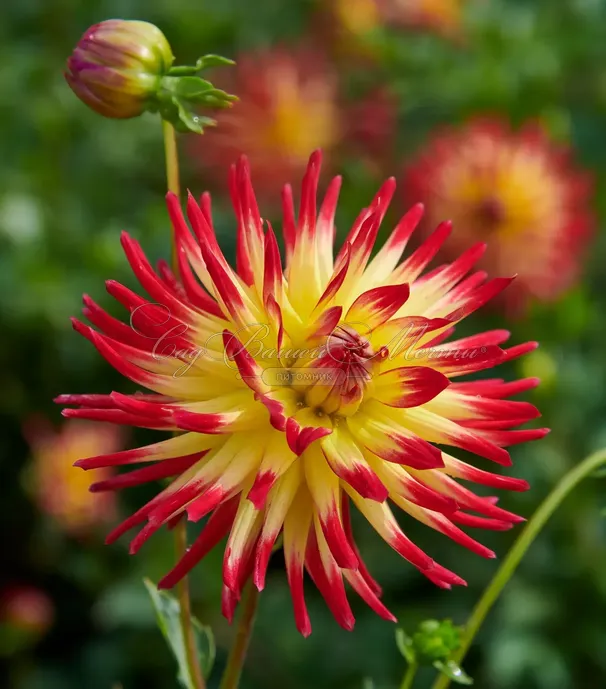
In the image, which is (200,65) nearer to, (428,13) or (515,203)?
(515,203)

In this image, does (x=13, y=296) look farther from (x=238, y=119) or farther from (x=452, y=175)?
(x=452, y=175)

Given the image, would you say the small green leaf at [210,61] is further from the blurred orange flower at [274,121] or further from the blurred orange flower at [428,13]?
the blurred orange flower at [428,13]

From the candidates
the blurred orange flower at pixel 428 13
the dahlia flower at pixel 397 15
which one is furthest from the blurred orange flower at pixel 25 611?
the blurred orange flower at pixel 428 13

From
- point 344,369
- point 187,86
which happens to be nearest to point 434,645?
point 344,369

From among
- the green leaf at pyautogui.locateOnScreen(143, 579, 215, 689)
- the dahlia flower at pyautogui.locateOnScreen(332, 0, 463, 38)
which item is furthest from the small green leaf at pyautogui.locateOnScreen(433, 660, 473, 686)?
the dahlia flower at pyautogui.locateOnScreen(332, 0, 463, 38)

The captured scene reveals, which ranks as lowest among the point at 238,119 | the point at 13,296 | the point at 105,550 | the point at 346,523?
the point at 105,550

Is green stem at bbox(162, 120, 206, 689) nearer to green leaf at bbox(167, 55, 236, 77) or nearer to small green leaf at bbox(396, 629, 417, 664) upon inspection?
green leaf at bbox(167, 55, 236, 77)

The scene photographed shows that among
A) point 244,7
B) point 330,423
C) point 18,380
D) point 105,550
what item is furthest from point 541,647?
point 244,7
